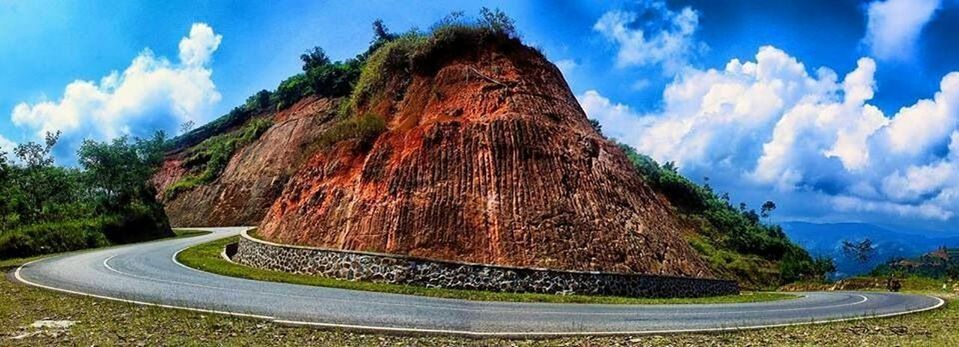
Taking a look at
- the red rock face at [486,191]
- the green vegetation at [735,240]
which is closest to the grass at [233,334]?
the red rock face at [486,191]

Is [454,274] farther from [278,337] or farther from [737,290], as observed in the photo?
[737,290]

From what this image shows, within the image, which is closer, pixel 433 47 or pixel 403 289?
pixel 403 289

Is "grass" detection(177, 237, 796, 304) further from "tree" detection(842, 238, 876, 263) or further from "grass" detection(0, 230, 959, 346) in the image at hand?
"tree" detection(842, 238, 876, 263)

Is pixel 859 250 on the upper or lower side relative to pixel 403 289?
upper

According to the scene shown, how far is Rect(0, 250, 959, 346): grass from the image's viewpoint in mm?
12312

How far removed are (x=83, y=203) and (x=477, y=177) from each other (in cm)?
3832

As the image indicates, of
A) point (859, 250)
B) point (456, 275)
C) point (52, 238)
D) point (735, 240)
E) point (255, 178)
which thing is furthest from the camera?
point (859, 250)

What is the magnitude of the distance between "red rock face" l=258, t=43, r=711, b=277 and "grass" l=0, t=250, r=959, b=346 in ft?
42.6

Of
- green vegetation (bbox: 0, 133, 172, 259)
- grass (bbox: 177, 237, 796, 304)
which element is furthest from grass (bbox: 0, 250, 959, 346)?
green vegetation (bbox: 0, 133, 172, 259)

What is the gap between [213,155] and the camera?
77688 millimetres

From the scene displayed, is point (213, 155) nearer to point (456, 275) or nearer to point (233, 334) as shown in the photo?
point (456, 275)

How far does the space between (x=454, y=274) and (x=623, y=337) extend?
458 inches

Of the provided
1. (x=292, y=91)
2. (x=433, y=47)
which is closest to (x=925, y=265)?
(x=433, y=47)

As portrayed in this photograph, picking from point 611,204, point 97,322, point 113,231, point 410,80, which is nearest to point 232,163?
point 113,231
